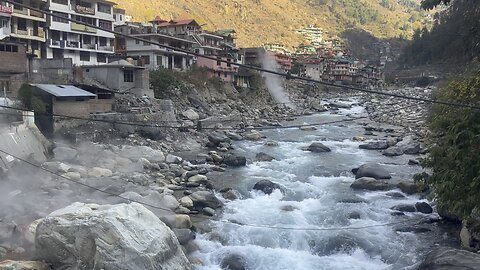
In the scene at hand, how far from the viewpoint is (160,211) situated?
12.7 metres

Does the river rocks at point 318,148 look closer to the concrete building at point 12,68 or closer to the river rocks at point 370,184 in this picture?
the river rocks at point 370,184

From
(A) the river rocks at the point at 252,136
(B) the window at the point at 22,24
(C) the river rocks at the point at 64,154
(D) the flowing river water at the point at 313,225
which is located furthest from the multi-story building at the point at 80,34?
(D) the flowing river water at the point at 313,225

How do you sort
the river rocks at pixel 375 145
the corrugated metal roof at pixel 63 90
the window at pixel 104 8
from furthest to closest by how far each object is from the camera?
the window at pixel 104 8, the river rocks at pixel 375 145, the corrugated metal roof at pixel 63 90

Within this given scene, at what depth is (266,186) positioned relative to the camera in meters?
16.4

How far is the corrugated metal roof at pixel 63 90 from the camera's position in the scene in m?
19.2

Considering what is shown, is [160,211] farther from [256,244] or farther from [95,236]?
[95,236]

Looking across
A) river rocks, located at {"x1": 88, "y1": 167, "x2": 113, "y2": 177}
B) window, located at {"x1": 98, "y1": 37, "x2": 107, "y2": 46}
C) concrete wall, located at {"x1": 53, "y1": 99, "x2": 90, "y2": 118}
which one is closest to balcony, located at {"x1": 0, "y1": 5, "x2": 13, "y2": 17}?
concrete wall, located at {"x1": 53, "y1": 99, "x2": 90, "y2": 118}

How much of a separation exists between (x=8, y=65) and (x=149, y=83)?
1098 cm

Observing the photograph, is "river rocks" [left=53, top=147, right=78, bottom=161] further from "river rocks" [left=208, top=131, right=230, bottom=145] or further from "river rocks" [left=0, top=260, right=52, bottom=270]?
"river rocks" [left=0, top=260, right=52, bottom=270]

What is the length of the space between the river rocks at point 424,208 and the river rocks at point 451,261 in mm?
4971

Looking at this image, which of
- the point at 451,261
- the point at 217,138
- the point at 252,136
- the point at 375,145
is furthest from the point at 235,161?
the point at 451,261

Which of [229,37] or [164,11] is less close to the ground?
[164,11]

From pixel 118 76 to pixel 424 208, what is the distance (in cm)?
1976

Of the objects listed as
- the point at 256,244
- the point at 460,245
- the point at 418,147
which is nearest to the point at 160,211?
the point at 256,244
